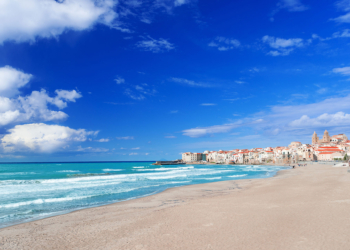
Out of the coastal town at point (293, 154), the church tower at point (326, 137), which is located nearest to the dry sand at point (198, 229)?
the coastal town at point (293, 154)

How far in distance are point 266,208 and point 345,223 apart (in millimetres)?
3383

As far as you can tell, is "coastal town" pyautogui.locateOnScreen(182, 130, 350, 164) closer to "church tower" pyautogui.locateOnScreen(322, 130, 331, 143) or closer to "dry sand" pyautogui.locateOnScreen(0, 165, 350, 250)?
"church tower" pyautogui.locateOnScreen(322, 130, 331, 143)

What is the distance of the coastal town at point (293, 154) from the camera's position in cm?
9297

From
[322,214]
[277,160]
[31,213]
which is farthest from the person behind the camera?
[277,160]

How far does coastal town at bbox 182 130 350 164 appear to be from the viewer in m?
93.0

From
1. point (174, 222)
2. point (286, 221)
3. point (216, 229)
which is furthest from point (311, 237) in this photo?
point (174, 222)

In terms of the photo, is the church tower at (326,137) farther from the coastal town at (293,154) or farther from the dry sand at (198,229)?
the dry sand at (198,229)

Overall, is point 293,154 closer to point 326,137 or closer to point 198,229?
point 326,137

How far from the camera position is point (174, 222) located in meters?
8.81

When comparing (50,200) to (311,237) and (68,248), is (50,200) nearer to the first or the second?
(68,248)

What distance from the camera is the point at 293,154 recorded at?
102 metres

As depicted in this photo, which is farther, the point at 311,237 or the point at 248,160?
the point at 248,160

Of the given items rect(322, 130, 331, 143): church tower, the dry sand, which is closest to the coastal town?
rect(322, 130, 331, 143): church tower

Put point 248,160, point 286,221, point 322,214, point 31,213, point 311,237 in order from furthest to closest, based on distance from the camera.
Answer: point 248,160 < point 31,213 < point 322,214 < point 286,221 < point 311,237
